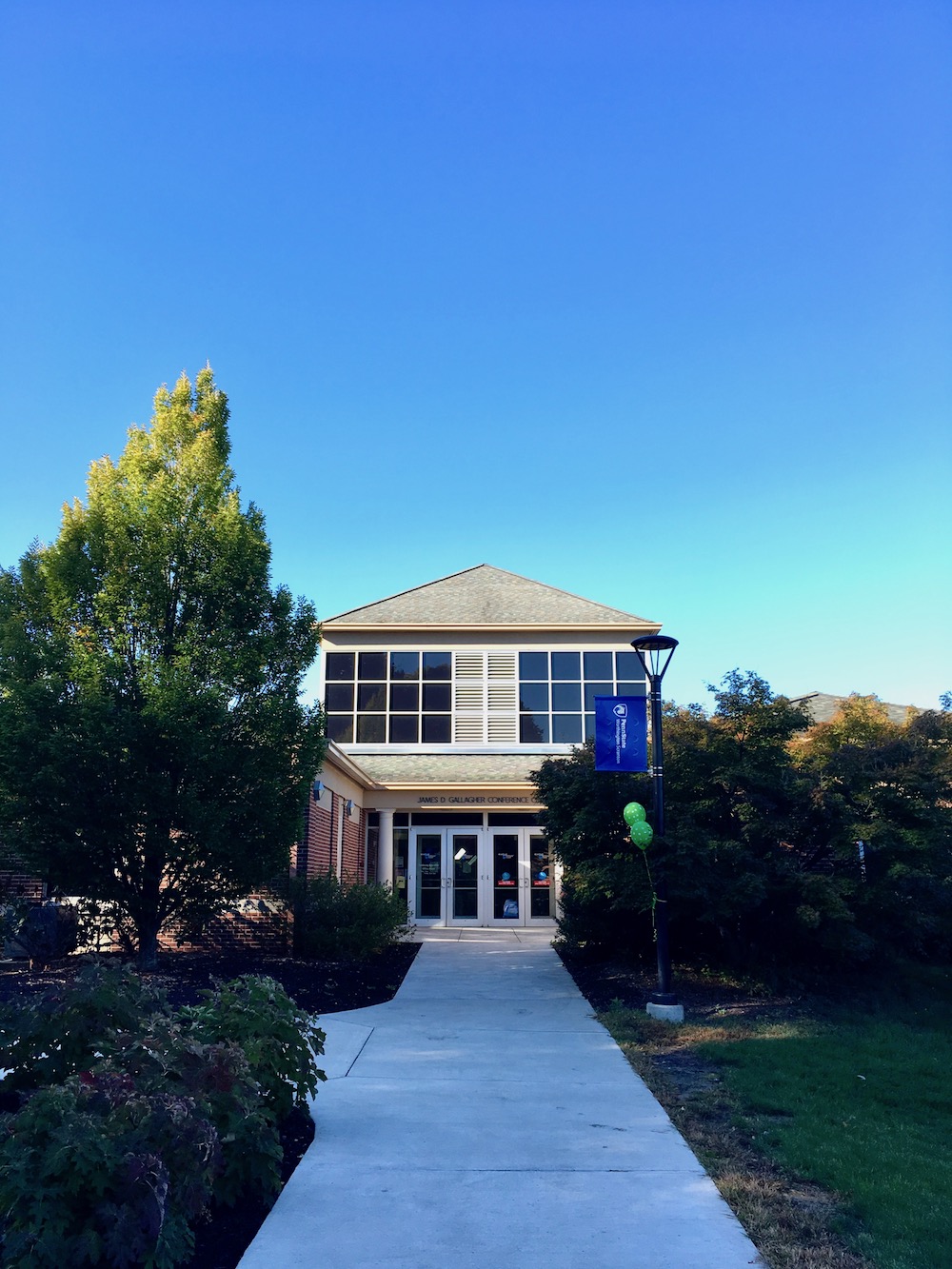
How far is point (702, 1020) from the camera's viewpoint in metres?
10.2

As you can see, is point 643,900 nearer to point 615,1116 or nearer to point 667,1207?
point 615,1116

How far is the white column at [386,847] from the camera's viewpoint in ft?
71.7

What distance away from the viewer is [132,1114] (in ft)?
13.1

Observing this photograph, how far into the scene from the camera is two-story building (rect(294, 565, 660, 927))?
21766mm

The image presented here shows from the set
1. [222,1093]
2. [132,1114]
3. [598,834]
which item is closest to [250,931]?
[598,834]

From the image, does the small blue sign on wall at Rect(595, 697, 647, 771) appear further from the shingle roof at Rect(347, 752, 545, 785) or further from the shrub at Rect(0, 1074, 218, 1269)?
the shingle roof at Rect(347, 752, 545, 785)

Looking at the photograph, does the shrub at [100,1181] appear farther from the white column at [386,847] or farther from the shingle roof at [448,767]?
the white column at [386,847]

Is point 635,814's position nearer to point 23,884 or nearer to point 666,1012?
point 666,1012

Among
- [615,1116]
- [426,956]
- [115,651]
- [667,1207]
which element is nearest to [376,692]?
[426,956]

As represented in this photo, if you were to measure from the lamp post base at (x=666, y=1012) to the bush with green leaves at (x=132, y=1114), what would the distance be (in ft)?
17.6

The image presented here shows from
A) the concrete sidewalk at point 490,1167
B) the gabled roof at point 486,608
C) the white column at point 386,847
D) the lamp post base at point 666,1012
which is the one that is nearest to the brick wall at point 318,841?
the white column at point 386,847

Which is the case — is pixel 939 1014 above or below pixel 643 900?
below

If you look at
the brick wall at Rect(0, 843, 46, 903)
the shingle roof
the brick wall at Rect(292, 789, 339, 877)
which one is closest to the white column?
the shingle roof

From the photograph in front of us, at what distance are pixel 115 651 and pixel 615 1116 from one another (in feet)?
27.0
